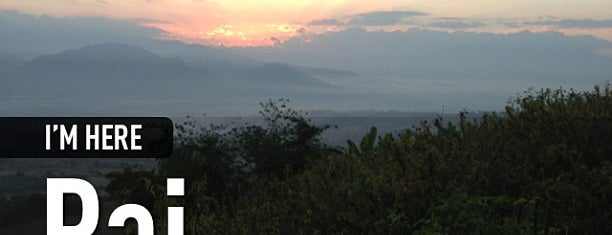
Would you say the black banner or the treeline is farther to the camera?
the treeline

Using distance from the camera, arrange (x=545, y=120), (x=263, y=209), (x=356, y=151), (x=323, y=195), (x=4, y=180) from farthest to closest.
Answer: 1. (x=4, y=180)
2. (x=356, y=151)
3. (x=263, y=209)
4. (x=545, y=120)
5. (x=323, y=195)

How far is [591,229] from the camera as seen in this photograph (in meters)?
14.6

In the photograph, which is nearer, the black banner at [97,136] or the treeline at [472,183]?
the black banner at [97,136]

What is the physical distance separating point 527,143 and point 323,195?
11.8 feet

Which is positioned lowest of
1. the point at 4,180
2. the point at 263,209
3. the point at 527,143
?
the point at 4,180

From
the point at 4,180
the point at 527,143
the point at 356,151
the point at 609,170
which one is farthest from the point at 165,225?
the point at 4,180

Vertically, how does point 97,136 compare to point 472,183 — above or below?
above

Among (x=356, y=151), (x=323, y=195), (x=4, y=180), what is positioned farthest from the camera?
(x=4, y=180)

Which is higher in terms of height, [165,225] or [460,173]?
[460,173]

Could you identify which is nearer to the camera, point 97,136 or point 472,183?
point 97,136

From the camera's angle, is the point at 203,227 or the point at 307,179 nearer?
the point at 307,179

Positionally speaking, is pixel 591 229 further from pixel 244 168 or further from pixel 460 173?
pixel 244 168

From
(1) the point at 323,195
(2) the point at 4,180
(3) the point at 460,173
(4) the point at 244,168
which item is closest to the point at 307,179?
(1) the point at 323,195

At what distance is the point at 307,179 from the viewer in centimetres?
1780
